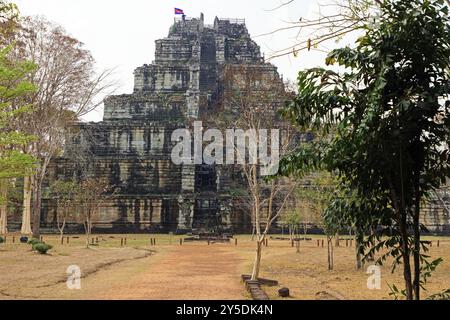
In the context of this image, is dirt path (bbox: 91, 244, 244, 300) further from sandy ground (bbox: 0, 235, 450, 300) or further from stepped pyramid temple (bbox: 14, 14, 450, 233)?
stepped pyramid temple (bbox: 14, 14, 450, 233)

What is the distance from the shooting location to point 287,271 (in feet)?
59.0

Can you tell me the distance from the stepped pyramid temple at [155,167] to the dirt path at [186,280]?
14750mm

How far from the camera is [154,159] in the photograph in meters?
39.3

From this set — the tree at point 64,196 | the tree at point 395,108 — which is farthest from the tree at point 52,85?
the tree at point 395,108

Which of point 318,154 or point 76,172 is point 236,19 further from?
point 318,154

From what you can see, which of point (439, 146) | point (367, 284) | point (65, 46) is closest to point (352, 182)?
point (439, 146)

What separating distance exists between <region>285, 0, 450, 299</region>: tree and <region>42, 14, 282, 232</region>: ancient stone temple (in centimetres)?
2990

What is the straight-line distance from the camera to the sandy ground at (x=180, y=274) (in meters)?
12.2

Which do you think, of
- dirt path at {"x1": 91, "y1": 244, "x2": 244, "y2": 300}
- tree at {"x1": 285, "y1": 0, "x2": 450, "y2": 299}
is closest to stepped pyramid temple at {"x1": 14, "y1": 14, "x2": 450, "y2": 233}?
dirt path at {"x1": 91, "y1": 244, "x2": 244, "y2": 300}

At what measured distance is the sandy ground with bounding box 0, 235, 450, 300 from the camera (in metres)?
12.2

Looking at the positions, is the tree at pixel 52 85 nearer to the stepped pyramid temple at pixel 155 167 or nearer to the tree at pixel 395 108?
the stepped pyramid temple at pixel 155 167

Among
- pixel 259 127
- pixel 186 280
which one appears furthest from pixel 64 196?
pixel 186 280

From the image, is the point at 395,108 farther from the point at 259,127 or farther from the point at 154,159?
the point at 154,159
